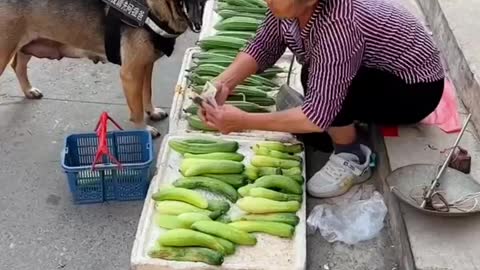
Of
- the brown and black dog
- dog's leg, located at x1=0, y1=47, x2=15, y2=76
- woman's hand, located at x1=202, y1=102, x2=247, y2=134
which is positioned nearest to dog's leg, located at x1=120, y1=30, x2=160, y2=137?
the brown and black dog

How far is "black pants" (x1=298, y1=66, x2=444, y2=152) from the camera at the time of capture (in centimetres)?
325

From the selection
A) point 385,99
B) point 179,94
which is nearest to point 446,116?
point 385,99

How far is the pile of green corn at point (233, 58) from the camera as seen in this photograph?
3840 millimetres

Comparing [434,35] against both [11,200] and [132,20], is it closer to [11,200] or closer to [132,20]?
[132,20]

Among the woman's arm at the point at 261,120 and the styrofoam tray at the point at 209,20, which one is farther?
the styrofoam tray at the point at 209,20

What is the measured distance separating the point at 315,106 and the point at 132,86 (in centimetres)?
134

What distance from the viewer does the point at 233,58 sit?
13.4 feet

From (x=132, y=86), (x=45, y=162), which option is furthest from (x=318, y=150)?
(x=45, y=162)

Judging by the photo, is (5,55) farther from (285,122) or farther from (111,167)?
(285,122)

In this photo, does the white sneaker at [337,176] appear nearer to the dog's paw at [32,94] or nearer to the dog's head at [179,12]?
the dog's head at [179,12]

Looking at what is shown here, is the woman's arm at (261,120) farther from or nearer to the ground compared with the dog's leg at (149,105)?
farther from the ground

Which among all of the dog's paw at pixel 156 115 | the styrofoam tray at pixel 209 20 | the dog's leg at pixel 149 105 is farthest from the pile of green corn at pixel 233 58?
the dog's paw at pixel 156 115

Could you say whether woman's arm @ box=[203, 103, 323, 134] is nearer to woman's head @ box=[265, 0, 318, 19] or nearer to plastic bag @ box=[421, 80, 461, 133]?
woman's head @ box=[265, 0, 318, 19]

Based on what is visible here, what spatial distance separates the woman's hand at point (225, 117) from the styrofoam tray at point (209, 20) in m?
1.41
